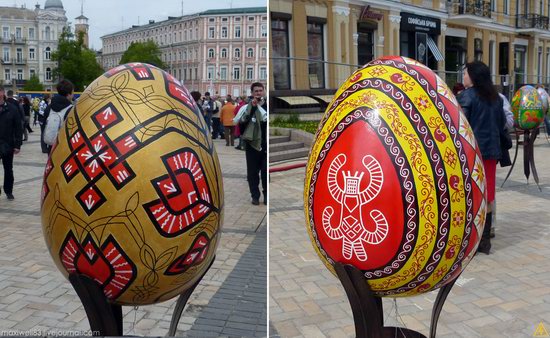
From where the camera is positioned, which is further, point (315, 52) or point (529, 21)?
point (529, 21)

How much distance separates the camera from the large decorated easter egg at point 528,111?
28.0 ft

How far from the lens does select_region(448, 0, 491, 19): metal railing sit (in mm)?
26188

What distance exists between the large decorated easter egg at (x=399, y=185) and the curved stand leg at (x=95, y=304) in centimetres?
91

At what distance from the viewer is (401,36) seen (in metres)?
23.6

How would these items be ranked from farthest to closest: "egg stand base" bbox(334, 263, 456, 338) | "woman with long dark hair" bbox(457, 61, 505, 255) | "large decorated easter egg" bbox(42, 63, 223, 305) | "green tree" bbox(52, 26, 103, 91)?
"green tree" bbox(52, 26, 103, 91), "woman with long dark hair" bbox(457, 61, 505, 255), "egg stand base" bbox(334, 263, 456, 338), "large decorated easter egg" bbox(42, 63, 223, 305)

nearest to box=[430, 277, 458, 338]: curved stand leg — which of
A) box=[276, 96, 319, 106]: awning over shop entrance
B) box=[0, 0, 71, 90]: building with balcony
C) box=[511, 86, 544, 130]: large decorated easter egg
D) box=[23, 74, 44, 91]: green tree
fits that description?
box=[511, 86, 544, 130]: large decorated easter egg

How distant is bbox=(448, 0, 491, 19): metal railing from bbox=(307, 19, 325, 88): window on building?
922cm

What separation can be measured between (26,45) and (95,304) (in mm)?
77408

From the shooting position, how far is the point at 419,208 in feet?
7.00

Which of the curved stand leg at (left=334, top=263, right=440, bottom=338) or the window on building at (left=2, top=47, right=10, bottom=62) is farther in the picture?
the window on building at (left=2, top=47, right=10, bottom=62)

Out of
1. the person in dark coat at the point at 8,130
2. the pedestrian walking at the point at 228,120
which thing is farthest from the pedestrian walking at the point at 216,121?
the person in dark coat at the point at 8,130

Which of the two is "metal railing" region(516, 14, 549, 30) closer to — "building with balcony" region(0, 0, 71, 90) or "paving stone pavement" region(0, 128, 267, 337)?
"paving stone pavement" region(0, 128, 267, 337)

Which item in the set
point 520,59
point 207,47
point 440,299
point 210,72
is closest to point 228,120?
point 440,299

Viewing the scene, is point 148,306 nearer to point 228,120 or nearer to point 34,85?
point 228,120
